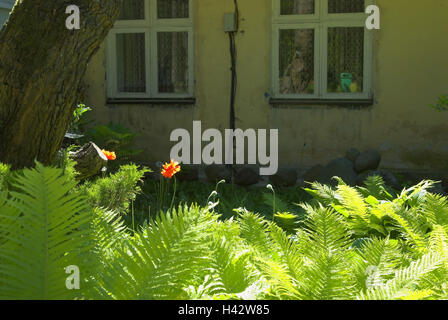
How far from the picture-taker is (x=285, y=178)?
28.6 ft

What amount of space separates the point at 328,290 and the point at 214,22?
8376 millimetres

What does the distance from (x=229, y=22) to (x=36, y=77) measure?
6.10 metres

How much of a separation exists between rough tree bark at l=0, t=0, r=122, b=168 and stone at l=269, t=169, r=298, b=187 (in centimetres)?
587

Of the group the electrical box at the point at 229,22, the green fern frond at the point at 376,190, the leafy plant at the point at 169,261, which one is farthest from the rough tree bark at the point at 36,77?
the electrical box at the point at 229,22

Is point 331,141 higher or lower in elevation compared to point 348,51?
lower

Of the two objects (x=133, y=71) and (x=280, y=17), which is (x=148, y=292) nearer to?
(x=280, y=17)

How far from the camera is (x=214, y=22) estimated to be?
29.5 feet

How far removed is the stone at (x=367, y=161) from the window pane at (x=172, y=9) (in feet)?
11.0

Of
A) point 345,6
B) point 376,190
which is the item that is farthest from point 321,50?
point 376,190

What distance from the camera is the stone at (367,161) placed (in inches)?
323

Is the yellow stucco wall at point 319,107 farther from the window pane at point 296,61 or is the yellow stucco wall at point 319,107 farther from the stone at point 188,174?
the stone at point 188,174

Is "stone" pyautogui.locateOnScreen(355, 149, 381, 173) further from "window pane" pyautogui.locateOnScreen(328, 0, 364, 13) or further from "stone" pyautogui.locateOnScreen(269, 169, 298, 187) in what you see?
"window pane" pyautogui.locateOnScreen(328, 0, 364, 13)

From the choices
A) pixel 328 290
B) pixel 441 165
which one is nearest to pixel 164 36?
pixel 441 165
